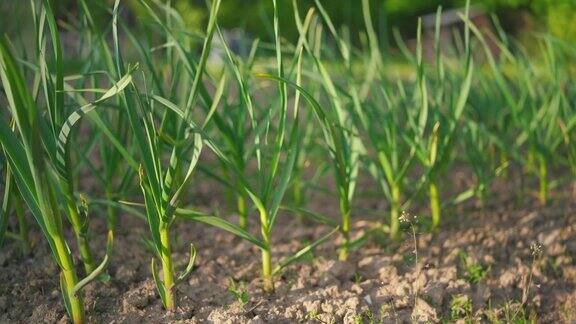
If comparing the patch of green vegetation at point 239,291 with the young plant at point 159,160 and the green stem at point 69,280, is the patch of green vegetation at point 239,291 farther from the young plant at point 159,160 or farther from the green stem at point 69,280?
the green stem at point 69,280

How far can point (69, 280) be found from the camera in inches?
55.7

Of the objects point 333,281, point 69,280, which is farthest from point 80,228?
point 333,281

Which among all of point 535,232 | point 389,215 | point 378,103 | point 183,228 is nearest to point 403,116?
point 378,103

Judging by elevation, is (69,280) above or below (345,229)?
above

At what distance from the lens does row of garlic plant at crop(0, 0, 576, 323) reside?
1350mm

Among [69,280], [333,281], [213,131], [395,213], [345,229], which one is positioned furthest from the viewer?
[213,131]

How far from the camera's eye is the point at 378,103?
90.8 inches

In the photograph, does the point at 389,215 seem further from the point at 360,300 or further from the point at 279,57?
the point at 279,57

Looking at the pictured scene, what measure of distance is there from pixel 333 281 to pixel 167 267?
47cm

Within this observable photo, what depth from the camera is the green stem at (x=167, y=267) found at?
148 centimetres

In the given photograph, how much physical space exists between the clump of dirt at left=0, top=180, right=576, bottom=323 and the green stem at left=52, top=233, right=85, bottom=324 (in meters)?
0.08

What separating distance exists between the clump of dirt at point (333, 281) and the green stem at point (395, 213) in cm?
4

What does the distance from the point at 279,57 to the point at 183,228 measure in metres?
0.85

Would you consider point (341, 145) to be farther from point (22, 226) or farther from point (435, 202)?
point (22, 226)
